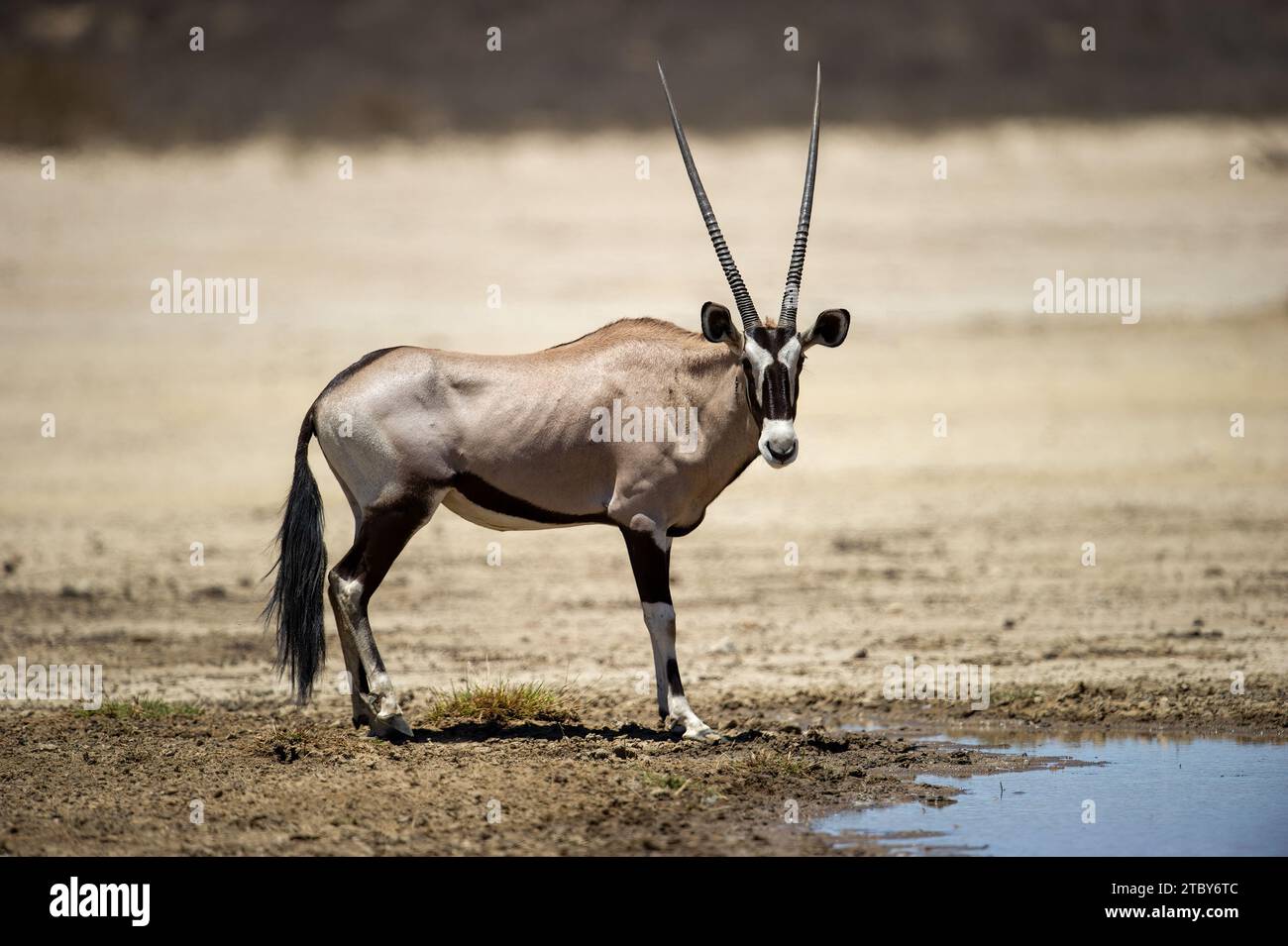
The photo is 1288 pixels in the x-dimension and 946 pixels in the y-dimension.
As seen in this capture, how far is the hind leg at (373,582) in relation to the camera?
919 cm

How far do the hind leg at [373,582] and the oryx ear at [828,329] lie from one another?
82.2 inches

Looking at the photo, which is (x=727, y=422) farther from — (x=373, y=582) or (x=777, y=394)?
(x=373, y=582)

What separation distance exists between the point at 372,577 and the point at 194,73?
102 ft

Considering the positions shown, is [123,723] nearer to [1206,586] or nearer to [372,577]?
[372,577]

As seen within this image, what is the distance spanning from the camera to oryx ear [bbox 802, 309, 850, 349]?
920cm

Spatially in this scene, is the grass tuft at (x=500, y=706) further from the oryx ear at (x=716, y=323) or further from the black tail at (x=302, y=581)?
the oryx ear at (x=716, y=323)

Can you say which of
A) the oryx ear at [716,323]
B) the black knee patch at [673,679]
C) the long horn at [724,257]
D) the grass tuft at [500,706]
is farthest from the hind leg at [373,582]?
the long horn at [724,257]

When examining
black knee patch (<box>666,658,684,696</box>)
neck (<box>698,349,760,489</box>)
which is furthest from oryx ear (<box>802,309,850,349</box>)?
black knee patch (<box>666,658,684,696</box>)

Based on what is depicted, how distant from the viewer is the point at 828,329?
9.33 m

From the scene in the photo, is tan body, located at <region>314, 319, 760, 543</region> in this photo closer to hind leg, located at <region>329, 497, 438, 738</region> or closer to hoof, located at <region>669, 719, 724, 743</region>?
hind leg, located at <region>329, 497, 438, 738</region>

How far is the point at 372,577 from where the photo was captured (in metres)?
9.26

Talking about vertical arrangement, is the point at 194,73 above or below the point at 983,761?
above

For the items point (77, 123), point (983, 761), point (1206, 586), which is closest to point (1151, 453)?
point (1206, 586)

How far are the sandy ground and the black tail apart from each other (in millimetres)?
408
